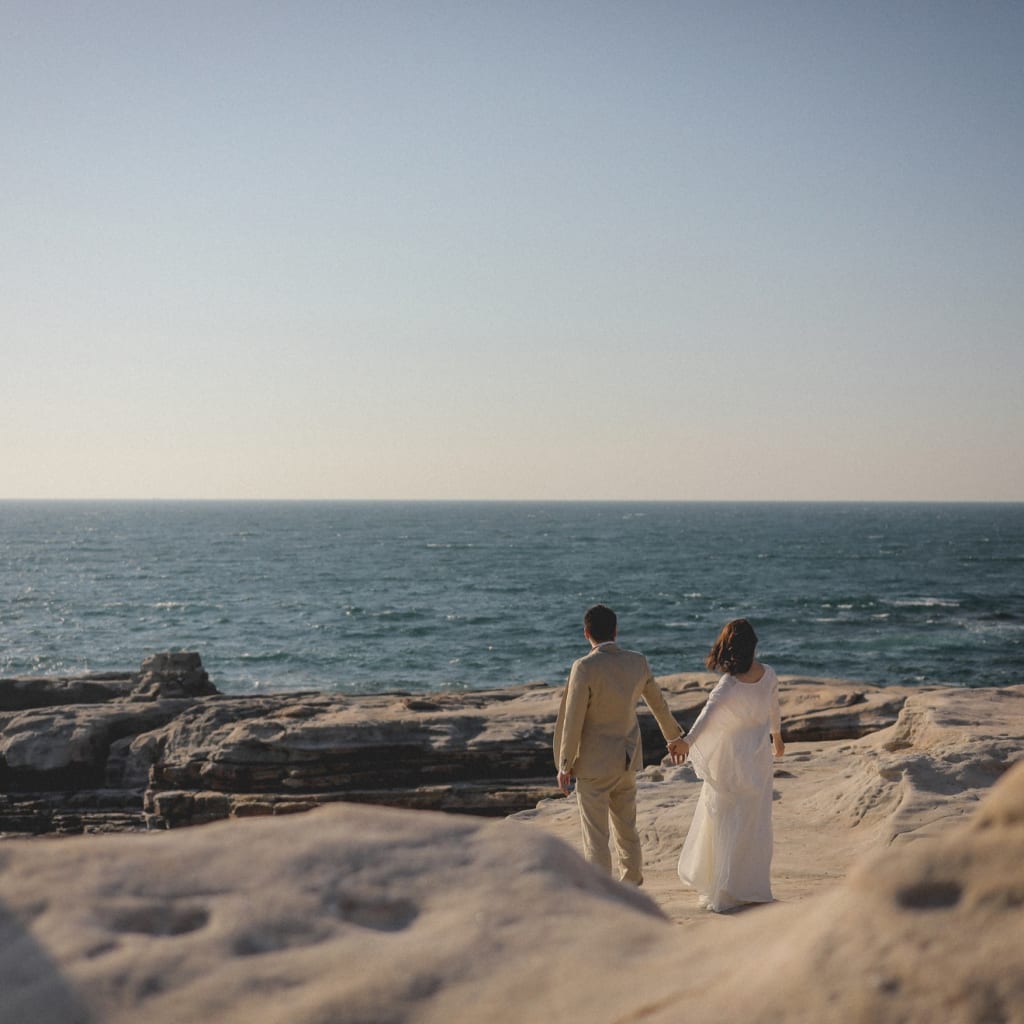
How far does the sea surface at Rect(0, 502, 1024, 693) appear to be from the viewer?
31047mm

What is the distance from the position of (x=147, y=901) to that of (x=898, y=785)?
277 inches

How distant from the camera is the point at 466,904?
1.91 m

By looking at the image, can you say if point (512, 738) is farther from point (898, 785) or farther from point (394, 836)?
point (394, 836)

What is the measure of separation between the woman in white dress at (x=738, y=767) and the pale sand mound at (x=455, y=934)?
3.95 metres

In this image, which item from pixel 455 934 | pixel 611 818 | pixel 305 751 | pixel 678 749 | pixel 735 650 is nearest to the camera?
pixel 455 934

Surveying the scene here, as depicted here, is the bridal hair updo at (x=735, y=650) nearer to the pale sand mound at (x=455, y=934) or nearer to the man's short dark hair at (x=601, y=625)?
the man's short dark hair at (x=601, y=625)

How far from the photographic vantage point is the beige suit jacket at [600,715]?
6043 millimetres

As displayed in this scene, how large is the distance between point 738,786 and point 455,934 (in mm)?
4539

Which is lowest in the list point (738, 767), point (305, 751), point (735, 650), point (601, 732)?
point (305, 751)

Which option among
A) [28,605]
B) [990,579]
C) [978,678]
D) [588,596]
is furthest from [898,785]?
[990,579]

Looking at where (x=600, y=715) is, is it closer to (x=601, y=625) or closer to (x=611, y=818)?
(x=601, y=625)

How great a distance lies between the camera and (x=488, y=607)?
147 ft

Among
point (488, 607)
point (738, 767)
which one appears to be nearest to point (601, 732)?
point (738, 767)

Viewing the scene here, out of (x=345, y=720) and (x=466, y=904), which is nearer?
(x=466, y=904)
